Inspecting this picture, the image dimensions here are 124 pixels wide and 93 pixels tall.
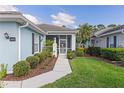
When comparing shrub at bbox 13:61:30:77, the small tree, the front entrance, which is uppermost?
the small tree

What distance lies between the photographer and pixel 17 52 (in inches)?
484

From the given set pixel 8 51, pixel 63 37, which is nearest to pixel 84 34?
pixel 63 37

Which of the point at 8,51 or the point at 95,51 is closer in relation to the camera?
the point at 8,51

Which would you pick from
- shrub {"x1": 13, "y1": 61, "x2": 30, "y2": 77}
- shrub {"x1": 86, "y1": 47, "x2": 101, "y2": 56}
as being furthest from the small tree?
shrub {"x1": 13, "y1": 61, "x2": 30, "y2": 77}

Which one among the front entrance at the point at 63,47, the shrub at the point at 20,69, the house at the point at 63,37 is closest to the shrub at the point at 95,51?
the house at the point at 63,37

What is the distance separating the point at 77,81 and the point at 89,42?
3137 centimetres

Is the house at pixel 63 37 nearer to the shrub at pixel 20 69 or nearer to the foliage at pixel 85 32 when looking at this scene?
the foliage at pixel 85 32

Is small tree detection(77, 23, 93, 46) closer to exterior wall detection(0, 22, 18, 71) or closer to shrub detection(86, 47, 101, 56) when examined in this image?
shrub detection(86, 47, 101, 56)

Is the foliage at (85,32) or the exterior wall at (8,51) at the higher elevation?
the foliage at (85,32)

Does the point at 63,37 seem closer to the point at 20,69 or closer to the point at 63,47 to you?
the point at 63,47

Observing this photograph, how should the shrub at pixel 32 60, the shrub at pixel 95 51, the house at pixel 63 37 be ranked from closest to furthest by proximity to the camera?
the shrub at pixel 32 60
the house at pixel 63 37
the shrub at pixel 95 51
